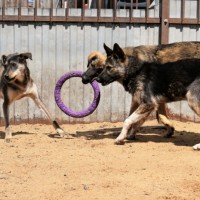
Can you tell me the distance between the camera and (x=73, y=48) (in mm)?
11273

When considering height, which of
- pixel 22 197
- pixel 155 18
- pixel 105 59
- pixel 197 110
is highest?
pixel 155 18

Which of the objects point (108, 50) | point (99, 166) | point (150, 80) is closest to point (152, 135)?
point (150, 80)

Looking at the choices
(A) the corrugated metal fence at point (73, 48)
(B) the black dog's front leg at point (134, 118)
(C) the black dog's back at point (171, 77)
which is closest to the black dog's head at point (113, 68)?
(C) the black dog's back at point (171, 77)

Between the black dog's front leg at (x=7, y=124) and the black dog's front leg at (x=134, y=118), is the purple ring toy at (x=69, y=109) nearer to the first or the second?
the black dog's front leg at (x=7, y=124)

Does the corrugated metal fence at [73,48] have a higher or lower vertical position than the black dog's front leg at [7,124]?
higher

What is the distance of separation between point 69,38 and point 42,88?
112cm

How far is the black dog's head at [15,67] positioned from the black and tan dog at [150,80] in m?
1.45

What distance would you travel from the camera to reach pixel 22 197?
5973 mm

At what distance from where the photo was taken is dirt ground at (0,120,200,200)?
20.0 ft

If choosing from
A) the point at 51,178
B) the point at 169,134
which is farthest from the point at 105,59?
the point at 51,178

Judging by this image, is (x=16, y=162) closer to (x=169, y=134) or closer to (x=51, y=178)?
(x=51, y=178)

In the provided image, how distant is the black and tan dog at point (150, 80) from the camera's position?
870 cm

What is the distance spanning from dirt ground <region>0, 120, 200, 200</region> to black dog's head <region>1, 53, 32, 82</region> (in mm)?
1032

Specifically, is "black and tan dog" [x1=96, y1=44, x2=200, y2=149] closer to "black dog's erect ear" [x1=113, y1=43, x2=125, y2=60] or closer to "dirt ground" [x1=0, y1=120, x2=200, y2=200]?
"black dog's erect ear" [x1=113, y1=43, x2=125, y2=60]
